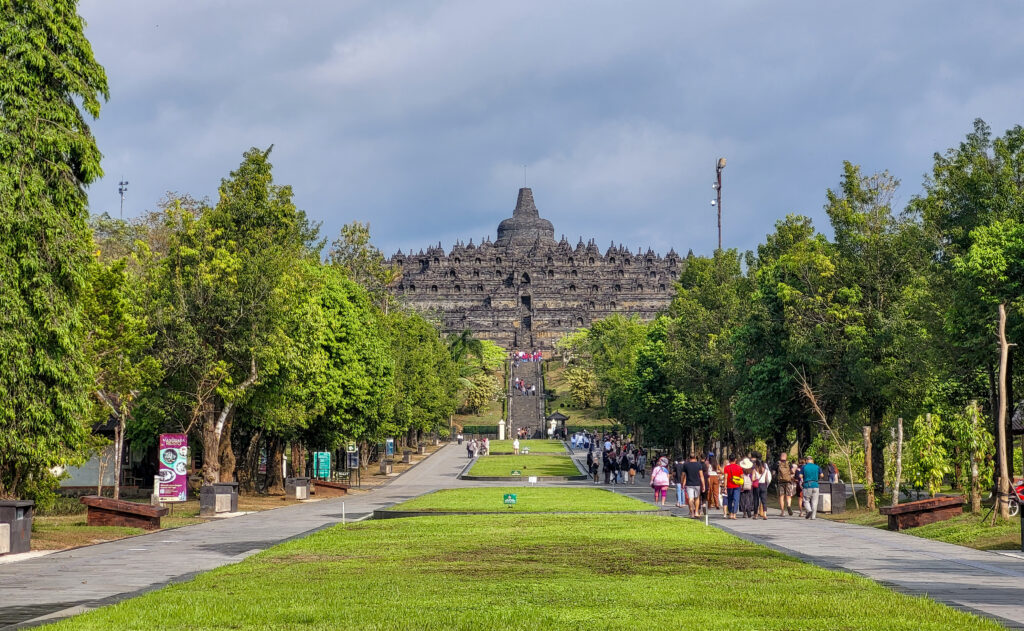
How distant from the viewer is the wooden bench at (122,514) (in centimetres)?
2444

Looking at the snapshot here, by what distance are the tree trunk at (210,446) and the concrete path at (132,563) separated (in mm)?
4267

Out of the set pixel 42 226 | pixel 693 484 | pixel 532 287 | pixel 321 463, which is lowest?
pixel 321 463

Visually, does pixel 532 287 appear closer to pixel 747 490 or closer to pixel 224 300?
pixel 224 300

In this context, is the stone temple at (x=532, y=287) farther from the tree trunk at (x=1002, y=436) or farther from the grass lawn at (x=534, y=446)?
the tree trunk at (x=1002, y=436)

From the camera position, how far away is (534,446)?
93.0 m

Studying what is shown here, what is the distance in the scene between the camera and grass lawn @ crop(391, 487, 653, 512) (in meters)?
30.7

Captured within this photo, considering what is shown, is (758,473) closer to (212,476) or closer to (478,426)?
(212,476)

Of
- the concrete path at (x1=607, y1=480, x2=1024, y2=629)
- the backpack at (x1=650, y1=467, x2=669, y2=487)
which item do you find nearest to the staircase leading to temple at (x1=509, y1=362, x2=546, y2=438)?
the backpack at (x1=650, y1=467, x2=669, y2=487)

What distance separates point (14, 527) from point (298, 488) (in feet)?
76.1

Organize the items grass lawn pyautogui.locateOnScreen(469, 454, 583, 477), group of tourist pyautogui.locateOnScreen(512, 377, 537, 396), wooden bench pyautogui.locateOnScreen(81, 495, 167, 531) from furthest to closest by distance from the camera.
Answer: group of tourist pyautogui.locateOnScreen(512, 377, 537, 396), grass lawn pyautogui.locateOnScreen(469, 454, 583, 477), wooden bench pyautogui.locateOnScreen(81, 495, 167, 531)

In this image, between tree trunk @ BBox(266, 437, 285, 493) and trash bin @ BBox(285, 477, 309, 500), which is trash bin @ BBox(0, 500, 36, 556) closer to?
trash bin @ BBox(285, 477, 309, 500)

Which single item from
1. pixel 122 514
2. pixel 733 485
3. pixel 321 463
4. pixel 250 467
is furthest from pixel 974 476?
pixel 321 463

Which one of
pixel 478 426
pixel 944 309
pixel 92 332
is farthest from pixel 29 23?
pixel 478 426

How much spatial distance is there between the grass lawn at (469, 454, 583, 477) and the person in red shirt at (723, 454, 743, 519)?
1187 inches
